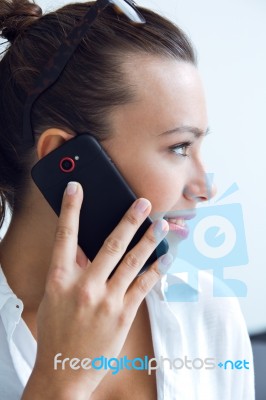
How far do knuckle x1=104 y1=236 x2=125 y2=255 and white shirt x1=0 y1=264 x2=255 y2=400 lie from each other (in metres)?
0.21

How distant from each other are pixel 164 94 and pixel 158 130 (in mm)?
50

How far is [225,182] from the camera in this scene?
1547mm

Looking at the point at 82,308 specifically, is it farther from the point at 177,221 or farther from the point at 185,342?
the point at 185,342

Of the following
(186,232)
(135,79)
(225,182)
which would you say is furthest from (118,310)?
(225,182)

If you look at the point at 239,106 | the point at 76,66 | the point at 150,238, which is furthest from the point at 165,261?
the point at 239,106

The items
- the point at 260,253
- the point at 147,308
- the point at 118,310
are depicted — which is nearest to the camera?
the point at 118,310

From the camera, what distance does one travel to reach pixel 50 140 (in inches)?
30.1

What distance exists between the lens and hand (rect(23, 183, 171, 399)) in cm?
66

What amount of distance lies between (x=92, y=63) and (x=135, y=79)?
0.06 metres

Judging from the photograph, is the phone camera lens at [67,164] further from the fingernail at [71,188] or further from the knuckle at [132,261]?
the knuckle at [132,261]

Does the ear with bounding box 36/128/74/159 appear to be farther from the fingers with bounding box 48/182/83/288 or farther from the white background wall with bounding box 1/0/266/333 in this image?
the white background wall with bounding box 1/0/266/333

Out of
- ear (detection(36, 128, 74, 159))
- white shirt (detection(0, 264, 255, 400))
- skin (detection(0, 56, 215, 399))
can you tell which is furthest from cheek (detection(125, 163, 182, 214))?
white shirt (detection(0, 264, 255, 400))

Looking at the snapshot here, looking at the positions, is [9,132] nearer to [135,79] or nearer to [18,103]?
[18,103]

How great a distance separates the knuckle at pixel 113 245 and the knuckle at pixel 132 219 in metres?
0.03
